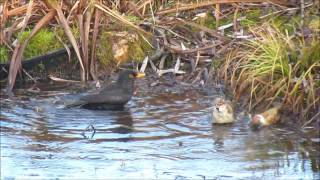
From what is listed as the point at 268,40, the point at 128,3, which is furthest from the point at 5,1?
the point at 268,40

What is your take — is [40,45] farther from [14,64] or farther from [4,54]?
[14,64]

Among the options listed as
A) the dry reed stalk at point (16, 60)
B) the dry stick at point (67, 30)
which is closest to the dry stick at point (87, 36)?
the dry stick at point (67, 30)

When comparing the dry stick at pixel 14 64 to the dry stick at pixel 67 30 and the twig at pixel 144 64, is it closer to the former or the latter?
Result: the dry stick at pixel 67 30

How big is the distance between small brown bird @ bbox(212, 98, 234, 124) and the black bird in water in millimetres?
1362

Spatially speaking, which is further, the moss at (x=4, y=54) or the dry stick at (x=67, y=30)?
the moss at (x=4, y=54)

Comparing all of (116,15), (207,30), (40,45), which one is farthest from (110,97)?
(207,30)

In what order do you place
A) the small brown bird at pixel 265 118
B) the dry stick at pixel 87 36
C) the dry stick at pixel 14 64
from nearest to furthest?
the small brown bird at pixel 265 118 < the dry stick at pixel 14 64 < the dry stick at pixel 87 36

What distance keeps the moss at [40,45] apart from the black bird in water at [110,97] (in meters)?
1.61

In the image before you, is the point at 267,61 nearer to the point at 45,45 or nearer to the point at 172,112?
the point at 172,112

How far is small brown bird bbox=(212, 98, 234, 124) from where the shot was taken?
30.4 feet

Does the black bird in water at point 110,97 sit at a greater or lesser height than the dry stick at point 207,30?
lesser

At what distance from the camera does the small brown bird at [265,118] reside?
915 cm

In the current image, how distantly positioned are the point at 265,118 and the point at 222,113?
46 cm

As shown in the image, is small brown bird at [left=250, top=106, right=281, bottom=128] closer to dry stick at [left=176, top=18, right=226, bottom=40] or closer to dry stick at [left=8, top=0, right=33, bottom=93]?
dry stick at [left=176, top=18, right=226, bottom=40]
